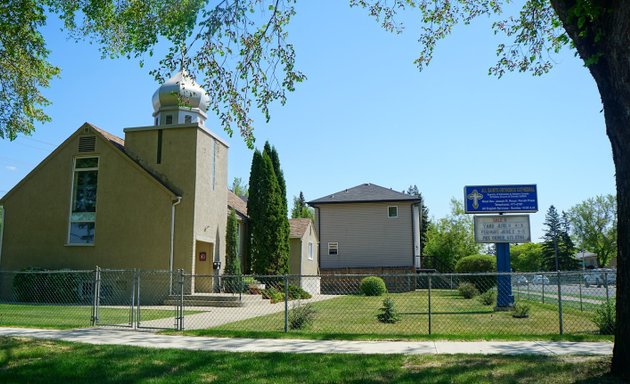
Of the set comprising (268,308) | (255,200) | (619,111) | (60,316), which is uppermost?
(255,200)

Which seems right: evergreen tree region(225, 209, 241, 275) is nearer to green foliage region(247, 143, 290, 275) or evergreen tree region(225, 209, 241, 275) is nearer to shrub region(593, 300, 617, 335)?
green foliage region(247, 143, 290, 275)

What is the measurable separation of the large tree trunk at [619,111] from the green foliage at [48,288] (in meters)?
20.0

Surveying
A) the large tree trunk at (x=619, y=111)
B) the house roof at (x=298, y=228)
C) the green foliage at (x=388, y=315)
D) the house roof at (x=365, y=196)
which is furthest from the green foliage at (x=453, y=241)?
the large tree trunk at (x=619, y=111)

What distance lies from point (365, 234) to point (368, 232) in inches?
10.6

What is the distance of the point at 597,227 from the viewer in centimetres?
7712

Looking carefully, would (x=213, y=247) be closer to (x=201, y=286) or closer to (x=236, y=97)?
(x=201, y=286)

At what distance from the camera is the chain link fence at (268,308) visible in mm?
12102

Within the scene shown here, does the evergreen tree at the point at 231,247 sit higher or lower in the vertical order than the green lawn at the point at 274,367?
higher

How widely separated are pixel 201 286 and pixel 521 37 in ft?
55.8

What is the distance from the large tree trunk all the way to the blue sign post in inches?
528

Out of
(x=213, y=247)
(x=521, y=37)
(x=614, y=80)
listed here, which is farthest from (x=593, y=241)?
(x=614, y=80)

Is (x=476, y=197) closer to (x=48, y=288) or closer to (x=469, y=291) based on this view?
(x=469, y=291)

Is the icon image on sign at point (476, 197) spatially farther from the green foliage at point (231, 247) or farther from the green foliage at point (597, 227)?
the green foliage at point (597, 227)

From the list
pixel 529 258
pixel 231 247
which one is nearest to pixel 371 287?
pixel 231 247
